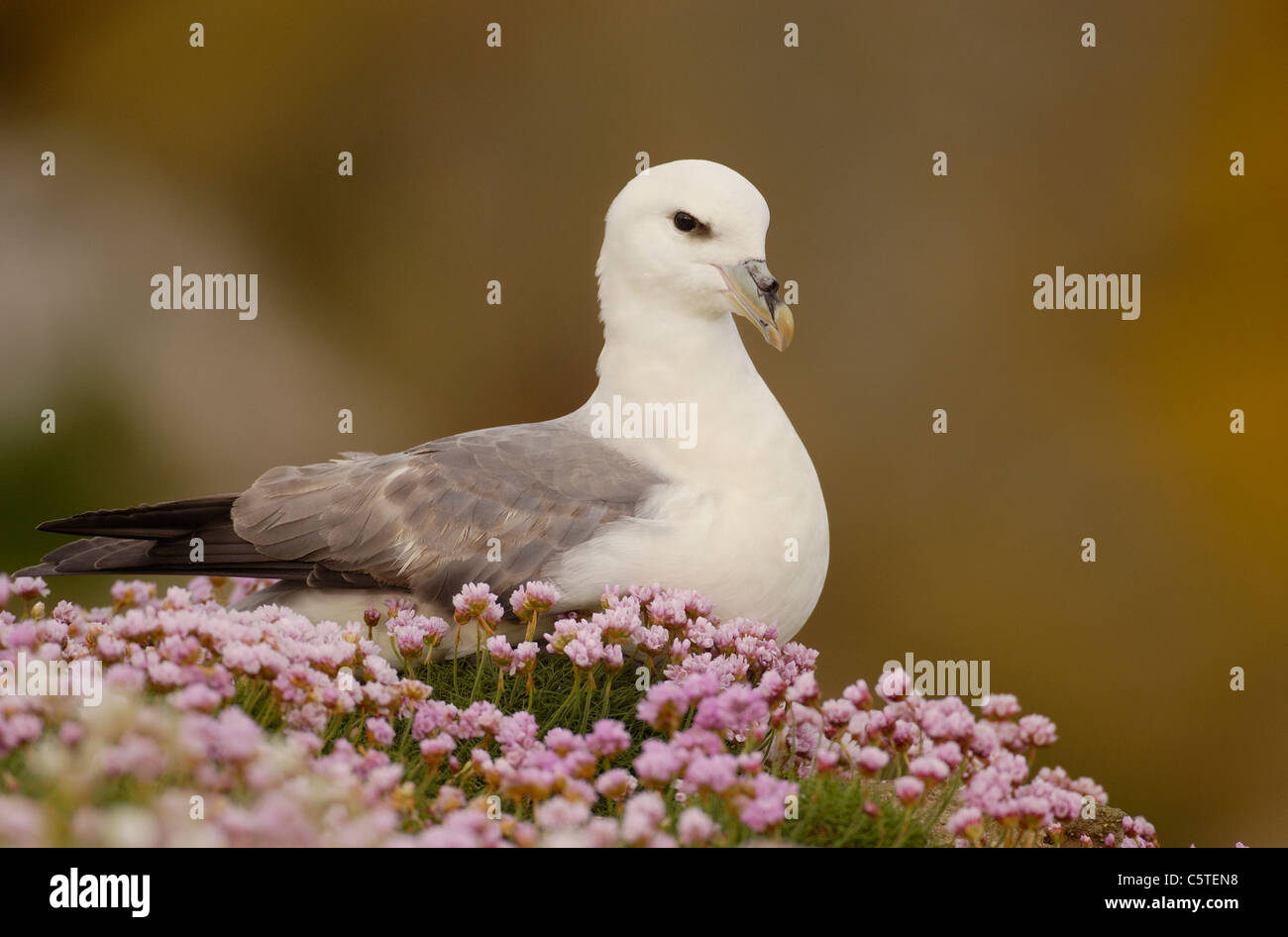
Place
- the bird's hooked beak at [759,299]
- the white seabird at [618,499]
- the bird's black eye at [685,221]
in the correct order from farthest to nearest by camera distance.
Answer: the bird's black eye at [685,221] < the bird's hooked beak at [759,299] < the white seabird at [618,499]

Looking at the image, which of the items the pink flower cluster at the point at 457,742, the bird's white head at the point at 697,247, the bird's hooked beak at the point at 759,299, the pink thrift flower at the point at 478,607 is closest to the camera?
the pink flower cluster at the point at 457,742

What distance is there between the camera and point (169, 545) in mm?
4379

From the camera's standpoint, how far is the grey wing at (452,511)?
13.5ft

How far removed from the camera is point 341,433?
27.3ft

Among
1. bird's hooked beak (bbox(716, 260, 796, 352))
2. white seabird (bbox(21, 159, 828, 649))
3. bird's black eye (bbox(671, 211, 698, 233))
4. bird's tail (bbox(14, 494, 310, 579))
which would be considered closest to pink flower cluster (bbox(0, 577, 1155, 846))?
white seabird (bbox(21, 159, 828, 649))

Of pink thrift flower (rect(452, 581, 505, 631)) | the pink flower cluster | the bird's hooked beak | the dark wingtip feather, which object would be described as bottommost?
the pink flower cluster

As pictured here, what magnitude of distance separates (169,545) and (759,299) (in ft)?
6.87

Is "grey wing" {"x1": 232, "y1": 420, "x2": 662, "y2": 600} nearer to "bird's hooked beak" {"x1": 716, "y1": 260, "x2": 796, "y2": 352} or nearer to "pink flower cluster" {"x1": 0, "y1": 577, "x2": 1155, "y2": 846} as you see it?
"pink flower cluster" {"x1": 0, "y1": 577, "x2": 1155, "y2": 846}

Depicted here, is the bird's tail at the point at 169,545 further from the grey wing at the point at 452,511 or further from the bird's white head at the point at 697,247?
the bird's white head at the point at 697,247

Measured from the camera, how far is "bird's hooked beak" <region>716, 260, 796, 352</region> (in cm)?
420

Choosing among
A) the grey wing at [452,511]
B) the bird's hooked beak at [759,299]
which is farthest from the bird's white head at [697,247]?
the grey wing at [452,511]

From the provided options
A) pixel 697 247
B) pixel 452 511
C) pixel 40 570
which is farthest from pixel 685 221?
pixel 40 570

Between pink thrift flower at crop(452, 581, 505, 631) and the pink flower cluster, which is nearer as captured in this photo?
the pink flower cluster
